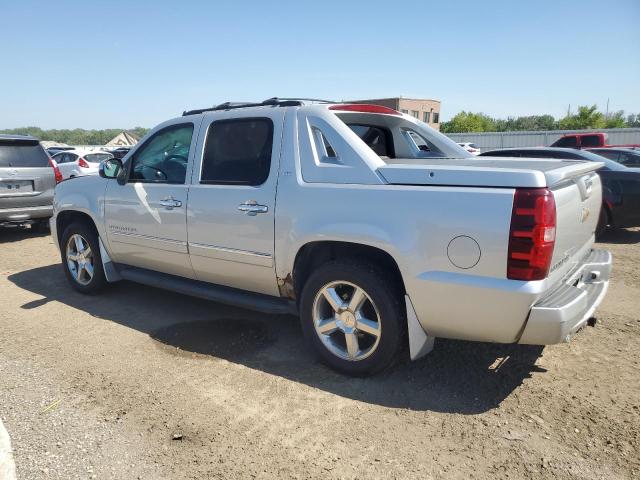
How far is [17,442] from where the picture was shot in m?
2.76

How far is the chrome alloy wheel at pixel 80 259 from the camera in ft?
17.4

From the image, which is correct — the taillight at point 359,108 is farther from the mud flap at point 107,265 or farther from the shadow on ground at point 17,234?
the shadow on ground at point 17,234

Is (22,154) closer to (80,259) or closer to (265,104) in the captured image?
(80,259)

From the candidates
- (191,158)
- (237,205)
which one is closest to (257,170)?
(237,205)

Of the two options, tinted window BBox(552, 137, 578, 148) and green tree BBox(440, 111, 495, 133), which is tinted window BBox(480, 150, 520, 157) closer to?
tinted window BBox(552, 137, 578, 148)

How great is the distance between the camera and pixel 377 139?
4480 mm

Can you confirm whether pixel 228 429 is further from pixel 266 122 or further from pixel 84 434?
pixel 266 122

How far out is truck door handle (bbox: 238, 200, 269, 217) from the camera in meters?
3.62

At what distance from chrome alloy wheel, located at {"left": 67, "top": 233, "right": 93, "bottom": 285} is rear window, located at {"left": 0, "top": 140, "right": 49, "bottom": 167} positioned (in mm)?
4063

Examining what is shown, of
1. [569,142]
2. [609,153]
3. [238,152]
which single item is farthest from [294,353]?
[569,142]

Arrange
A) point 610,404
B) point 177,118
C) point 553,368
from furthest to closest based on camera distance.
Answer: point 177,118, point 553,368, point 610,404

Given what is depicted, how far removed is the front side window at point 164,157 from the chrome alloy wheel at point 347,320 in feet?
5.87

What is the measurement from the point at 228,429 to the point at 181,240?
1904mm

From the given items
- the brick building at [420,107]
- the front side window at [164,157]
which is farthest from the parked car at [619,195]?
the brick building at [420,107]
